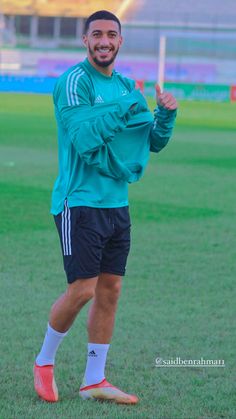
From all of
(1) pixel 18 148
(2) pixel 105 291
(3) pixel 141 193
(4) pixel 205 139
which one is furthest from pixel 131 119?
(4) pixel 205 139

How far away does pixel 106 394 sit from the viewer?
5.04m

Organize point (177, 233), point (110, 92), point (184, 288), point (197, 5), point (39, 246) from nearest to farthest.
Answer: point (110, 92), point (184, 288), point (39, 246), point (177, 233), point (197, 5)

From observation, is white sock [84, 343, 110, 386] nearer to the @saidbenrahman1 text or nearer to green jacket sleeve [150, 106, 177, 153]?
the @saidbenrahman1 text

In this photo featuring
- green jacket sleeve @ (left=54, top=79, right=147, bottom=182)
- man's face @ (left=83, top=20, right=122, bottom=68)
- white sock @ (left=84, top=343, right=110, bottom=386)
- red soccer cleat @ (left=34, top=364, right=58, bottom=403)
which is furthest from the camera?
white sock @ (left=84, top=343, right=110, bottom=386)

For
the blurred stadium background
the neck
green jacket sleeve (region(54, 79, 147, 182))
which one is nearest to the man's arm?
green jacket sleeve (region(54, 79, 147, 182))

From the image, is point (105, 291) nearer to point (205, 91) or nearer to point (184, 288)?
point (184, 288)

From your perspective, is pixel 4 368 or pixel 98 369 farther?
pixel 4 368

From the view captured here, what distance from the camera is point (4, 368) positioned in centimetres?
549

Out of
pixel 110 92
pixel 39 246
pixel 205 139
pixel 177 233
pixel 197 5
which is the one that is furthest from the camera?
pixel 197 5

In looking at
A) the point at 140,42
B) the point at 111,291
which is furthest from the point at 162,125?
the point at 140,42

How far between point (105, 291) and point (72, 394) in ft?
1.89

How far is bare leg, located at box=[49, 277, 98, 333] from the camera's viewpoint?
16.1 feet

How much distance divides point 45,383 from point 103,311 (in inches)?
19.5

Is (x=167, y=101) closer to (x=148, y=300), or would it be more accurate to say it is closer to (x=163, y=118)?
(x=163, y=118)
